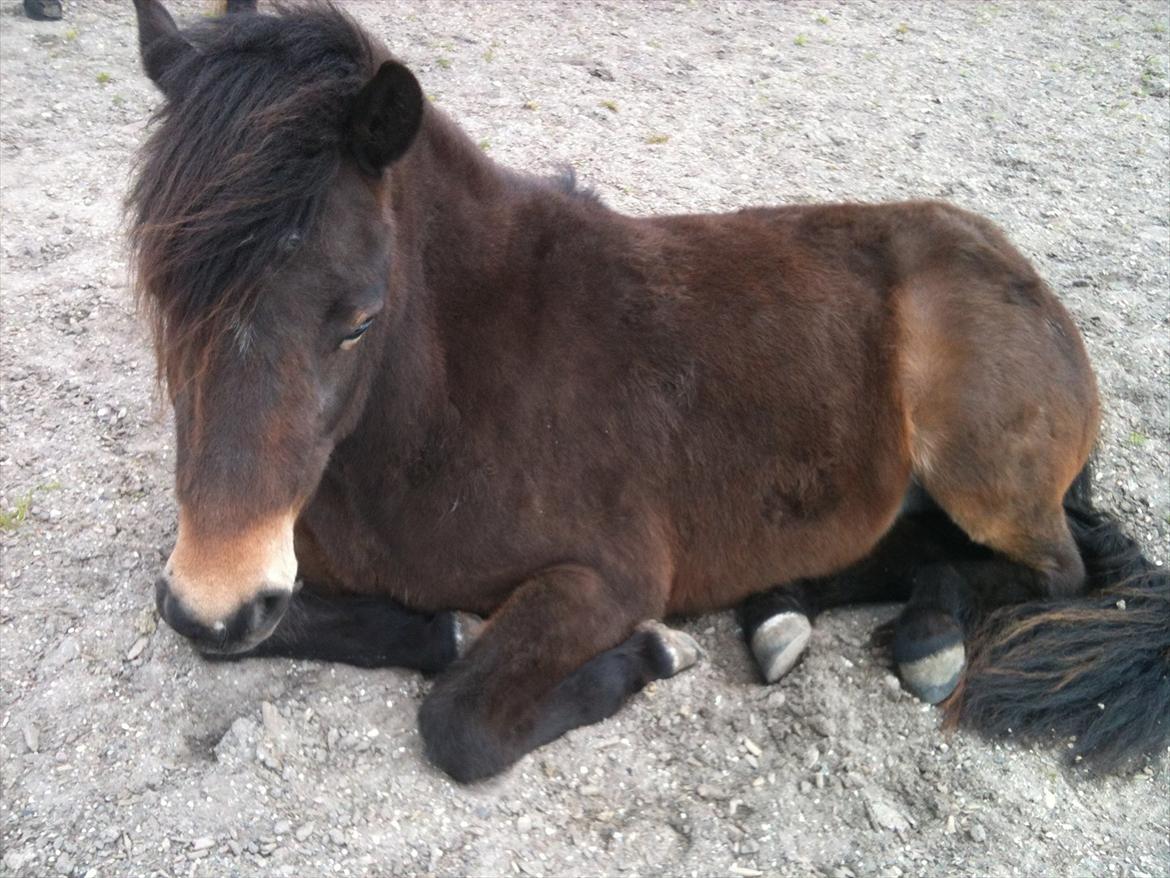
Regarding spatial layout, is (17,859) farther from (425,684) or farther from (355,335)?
(355,335)

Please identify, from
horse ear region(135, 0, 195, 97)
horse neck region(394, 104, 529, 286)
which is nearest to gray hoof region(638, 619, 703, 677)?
horse neck region(394, 104, 529, 286)

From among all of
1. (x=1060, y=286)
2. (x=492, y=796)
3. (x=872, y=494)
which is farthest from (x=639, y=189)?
(x=492, y=796)

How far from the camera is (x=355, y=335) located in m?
2.70

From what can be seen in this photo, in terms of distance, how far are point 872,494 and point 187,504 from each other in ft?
A: 8.66

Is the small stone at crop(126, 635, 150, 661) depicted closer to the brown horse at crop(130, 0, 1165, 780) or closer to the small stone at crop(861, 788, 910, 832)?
the brown horse at crop(130, 0, 1165, 780)

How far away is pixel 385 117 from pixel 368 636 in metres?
1.81

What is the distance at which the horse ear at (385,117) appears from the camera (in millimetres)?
2559

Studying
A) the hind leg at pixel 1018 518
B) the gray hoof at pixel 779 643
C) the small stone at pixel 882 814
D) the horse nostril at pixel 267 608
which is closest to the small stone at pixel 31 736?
the horse nostril at pixel 267 608

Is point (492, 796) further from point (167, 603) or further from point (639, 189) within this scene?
point (639, 189)

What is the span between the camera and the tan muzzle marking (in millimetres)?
2377

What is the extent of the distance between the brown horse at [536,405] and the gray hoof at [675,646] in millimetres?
12

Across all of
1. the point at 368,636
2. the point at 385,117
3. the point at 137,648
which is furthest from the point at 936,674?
the point at 137,648

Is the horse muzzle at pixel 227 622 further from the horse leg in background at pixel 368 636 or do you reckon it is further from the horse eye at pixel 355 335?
the horse leg in background at pixel 368 636

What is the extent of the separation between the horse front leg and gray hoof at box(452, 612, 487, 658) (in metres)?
0.10
